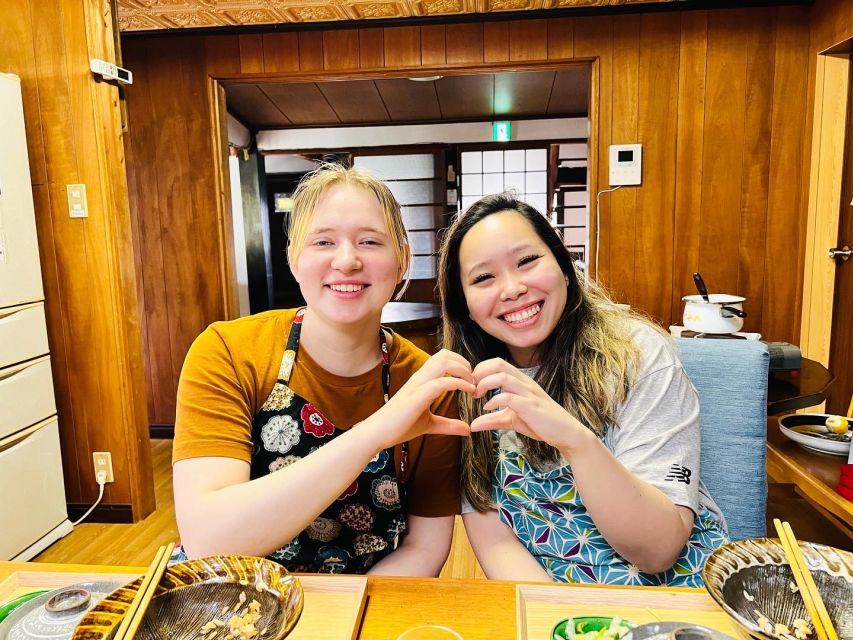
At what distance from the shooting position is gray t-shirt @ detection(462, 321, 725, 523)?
41.0 inches

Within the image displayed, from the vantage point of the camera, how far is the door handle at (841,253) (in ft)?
10.1

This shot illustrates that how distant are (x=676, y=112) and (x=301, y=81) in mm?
2247

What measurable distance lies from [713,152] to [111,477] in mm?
3613

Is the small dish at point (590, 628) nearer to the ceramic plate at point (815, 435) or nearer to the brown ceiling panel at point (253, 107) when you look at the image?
the ceramic plate at point (815, 435)

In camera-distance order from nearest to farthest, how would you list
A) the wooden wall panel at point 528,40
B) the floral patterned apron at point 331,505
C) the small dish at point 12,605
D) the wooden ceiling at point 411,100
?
the small dish at point 12,605
the floral patterned apron at point 331,505
the wooden wall panel at point 528,40
the wooden ceiling at point 411,100

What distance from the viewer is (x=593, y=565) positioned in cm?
111

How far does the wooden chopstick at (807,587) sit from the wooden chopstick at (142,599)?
28.5 inches

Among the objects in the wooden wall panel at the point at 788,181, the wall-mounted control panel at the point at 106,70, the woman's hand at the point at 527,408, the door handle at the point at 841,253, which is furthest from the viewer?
the wooden wall panel at the point at 788,181

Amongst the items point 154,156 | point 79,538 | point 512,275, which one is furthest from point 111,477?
point 512,275

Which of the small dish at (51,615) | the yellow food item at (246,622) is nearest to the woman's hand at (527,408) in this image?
the yellow food item at (246,622)

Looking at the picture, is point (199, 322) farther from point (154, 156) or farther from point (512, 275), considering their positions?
Result: point (512, 275)

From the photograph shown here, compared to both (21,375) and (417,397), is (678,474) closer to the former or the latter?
(417,397)

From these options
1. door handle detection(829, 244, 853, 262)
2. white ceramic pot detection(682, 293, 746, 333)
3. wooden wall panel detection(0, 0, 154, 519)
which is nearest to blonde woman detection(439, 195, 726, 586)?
white ceramic pot detection(682, 293, 746, 333)

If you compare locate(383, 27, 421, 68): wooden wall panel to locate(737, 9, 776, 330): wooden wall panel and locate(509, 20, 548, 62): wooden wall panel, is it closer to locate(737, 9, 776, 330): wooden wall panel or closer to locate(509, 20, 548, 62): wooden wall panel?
locate(509, 20, 548, 62): wooden wall panel
